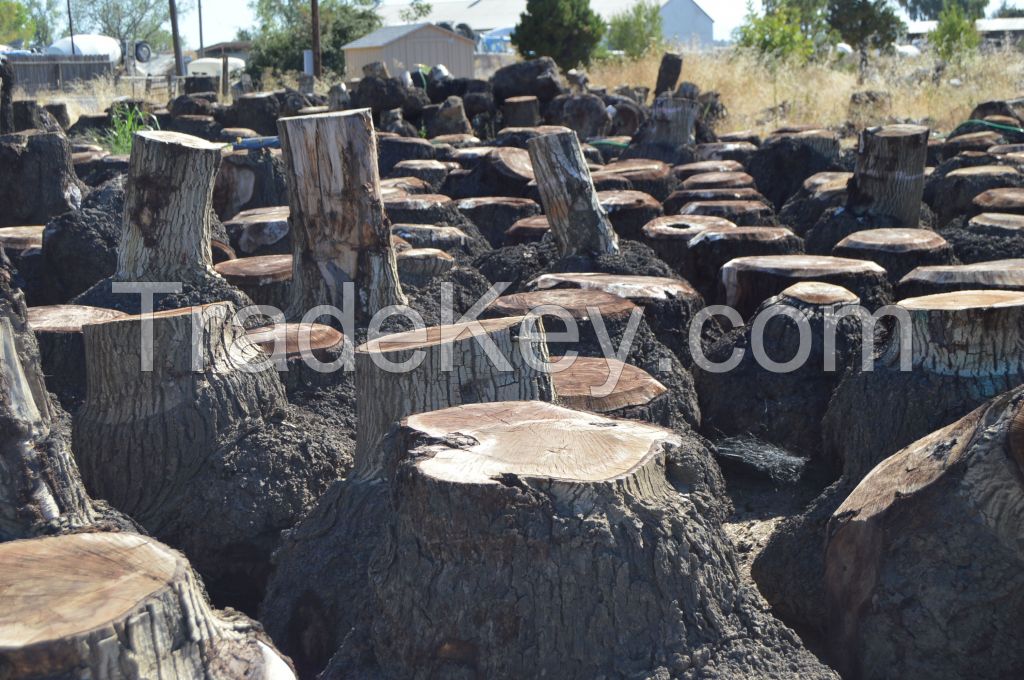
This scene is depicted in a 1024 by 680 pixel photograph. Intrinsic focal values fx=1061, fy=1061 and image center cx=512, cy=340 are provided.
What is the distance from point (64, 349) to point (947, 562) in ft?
9.50

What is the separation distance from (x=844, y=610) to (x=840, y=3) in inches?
1013

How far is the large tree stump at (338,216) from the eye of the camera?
423 cm

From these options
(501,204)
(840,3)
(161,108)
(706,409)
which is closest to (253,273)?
(706,409)

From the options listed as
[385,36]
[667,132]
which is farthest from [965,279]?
[385,36]

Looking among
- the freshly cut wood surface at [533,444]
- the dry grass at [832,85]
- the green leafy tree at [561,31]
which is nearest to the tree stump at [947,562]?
the freshly cut wood surface at [533,444]

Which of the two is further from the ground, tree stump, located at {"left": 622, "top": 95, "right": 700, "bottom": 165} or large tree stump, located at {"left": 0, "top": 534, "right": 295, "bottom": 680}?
tree stump, located at {"left": 622, "top": 95, "right": 700, "bottom": 165}

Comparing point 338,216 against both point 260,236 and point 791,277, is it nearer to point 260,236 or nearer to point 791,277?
point 260,236

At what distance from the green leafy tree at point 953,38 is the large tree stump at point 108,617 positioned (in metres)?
21.2

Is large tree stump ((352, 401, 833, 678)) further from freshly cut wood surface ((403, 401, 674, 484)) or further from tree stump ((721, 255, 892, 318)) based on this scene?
tree stump ((721, 255, 892, 318))

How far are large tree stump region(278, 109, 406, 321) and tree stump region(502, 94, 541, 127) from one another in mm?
9841

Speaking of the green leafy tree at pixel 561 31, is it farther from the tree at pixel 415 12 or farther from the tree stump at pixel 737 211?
the tree at pixel 415 12

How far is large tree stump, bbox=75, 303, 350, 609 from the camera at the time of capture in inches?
121

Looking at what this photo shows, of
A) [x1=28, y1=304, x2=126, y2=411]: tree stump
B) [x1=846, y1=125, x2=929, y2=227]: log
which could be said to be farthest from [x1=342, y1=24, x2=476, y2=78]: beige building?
[x1=28, y1=304, x2=126, y2=411]: tree stump

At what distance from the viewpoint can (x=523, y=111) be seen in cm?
1393
